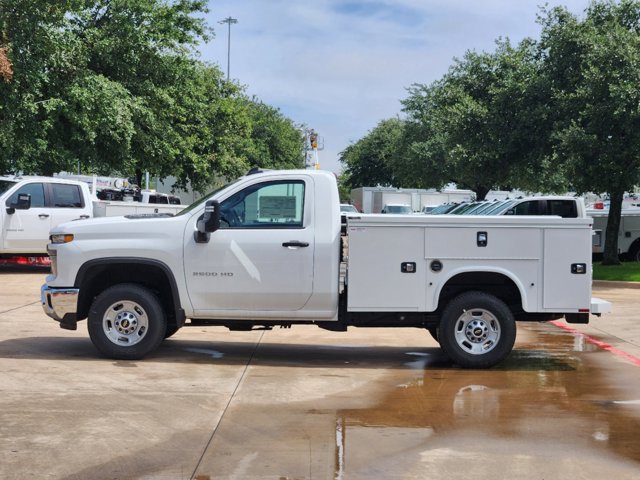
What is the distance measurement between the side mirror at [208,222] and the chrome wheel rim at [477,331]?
2787 millimetres

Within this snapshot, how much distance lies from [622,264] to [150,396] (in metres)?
19.6

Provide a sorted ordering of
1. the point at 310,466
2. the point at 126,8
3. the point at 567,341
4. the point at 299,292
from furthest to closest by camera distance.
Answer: the point at 126,8 → the point at 567,341 → the point at 299,292 → the point at 310,466

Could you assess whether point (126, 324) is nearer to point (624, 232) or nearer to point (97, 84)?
point (97, 84)

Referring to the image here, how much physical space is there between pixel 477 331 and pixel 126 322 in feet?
12.5

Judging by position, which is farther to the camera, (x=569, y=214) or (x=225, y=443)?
(x=569, y=214)

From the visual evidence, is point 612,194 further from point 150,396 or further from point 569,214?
point 150,396

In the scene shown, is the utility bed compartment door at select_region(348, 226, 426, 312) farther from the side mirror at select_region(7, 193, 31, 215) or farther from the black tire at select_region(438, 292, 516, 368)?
the side mirror at select_region(7, 193, 31, 215)

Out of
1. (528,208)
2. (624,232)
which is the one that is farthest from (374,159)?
(528,208)

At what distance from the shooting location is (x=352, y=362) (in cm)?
968

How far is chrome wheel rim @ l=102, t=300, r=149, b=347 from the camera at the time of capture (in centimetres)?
924

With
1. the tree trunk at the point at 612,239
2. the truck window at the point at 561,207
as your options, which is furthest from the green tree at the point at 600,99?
the truck window at the point at 561,207

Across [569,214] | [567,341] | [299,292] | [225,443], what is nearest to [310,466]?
[225,443]

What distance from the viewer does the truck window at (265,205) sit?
30.3 ft

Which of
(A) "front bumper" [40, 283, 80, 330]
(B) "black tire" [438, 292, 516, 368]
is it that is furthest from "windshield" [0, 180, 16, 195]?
(B) "black tire" [438, 292, 516, 368]
